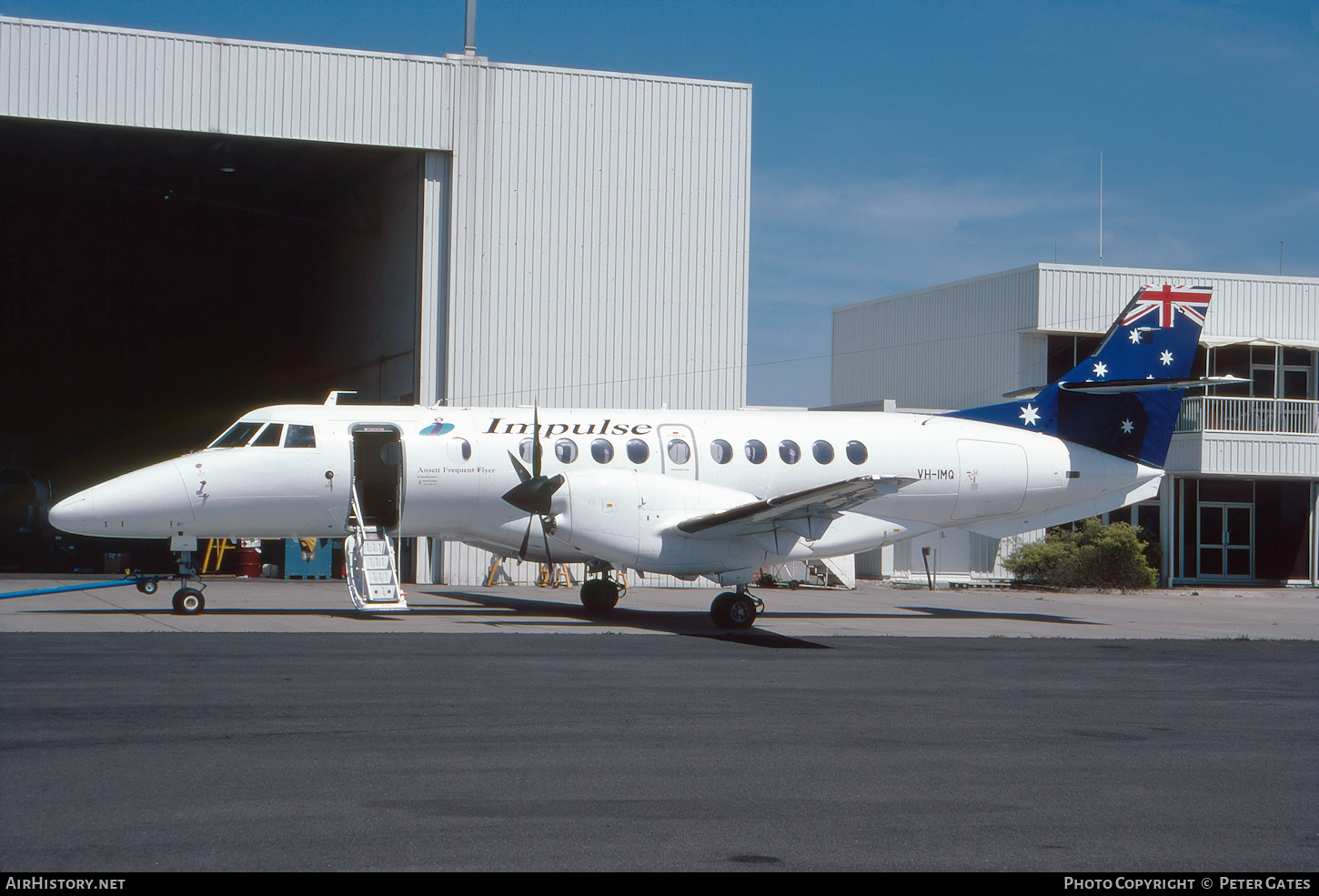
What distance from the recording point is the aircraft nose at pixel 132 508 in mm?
16953

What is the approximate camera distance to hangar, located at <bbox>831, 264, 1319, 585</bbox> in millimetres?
33188

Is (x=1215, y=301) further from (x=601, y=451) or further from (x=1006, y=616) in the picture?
(x=601, y=451)

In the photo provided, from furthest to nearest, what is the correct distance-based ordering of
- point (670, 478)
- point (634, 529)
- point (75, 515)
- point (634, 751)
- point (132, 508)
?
1. point (670, 478)
2. point (634, 529)
3. point (132, 508)
4. point (75, 515)
5. point (634, 751)

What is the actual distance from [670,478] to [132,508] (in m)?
7.96

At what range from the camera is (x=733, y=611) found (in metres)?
17.8

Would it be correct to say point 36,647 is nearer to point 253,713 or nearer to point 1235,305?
point 253,713

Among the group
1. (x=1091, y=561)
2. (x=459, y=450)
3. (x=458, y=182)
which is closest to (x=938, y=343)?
(x=1091, y=561)

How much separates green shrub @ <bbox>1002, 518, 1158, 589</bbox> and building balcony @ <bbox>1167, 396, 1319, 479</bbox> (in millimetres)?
2836

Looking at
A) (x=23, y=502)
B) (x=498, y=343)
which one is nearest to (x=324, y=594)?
(x=498, y=343)

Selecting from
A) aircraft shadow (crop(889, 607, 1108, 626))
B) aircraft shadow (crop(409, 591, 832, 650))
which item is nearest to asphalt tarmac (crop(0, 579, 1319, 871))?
aircraft shadow (crop(409, 591, 832, 650))

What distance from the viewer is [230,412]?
46344 mm

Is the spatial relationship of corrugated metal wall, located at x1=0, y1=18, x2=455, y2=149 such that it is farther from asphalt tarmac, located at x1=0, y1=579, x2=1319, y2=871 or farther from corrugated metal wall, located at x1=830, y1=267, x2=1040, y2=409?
corrugated metal wall, located at x1=830, y1=267, x2=1040, y2=409

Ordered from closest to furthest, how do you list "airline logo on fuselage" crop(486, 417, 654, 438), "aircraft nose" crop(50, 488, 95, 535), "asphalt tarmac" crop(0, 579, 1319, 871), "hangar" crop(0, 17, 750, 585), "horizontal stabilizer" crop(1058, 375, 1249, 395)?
"asphalt tarmac" crop(0, 579, 1319, 871) → "aircraft nose" crop(50, 488, 95, 535) → "airline logo on fuselage" crop(486, 417, 654, 438) → "horizontal stabilizer" crop(1058, 375, 1249, 395) → "hangar" crop(0, 17, 750, 585)

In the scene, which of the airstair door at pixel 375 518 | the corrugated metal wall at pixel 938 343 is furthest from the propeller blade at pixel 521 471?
the corrugated metal wall at pixel 938 343
